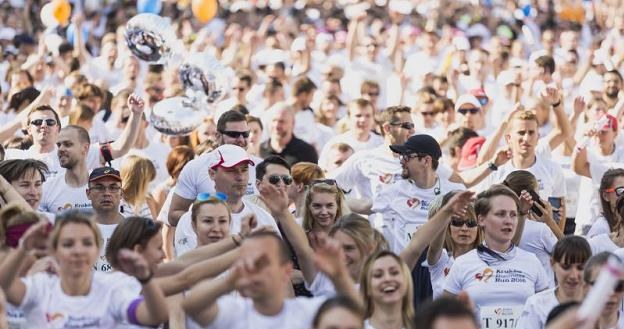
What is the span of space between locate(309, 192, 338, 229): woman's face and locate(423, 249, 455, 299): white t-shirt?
0.77 m

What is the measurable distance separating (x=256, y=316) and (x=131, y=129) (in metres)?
5.38

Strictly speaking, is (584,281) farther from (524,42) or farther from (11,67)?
(524,42)

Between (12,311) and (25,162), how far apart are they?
2061mm

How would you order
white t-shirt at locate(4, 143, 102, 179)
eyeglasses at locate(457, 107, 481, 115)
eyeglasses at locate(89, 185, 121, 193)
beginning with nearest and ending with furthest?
eyeglasses at locate(89, 185, 121, 193)
white t-shirt at locate(4, 143, 102, 179)
eyeglasses at locate(457, 107, 481, 115)

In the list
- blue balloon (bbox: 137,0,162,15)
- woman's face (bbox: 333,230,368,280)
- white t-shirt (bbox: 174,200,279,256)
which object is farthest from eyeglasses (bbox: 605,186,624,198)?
blue balloon (bbox: 137,0,162,15)

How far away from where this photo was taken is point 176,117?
40.5ft

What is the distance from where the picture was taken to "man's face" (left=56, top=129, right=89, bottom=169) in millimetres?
10688

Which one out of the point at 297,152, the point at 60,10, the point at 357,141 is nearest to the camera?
the point at 297,152

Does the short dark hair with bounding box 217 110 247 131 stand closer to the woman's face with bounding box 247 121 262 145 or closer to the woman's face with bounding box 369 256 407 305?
the woman's face with bounding box 247 121 262 145

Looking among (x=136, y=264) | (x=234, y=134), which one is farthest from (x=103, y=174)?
(x=136, y=264)

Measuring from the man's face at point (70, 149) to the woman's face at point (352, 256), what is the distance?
119 inches

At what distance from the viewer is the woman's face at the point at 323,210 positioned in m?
9.61

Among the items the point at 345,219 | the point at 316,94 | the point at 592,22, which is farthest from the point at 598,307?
the point at 592,22

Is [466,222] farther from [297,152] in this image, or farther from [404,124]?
[297,152]
